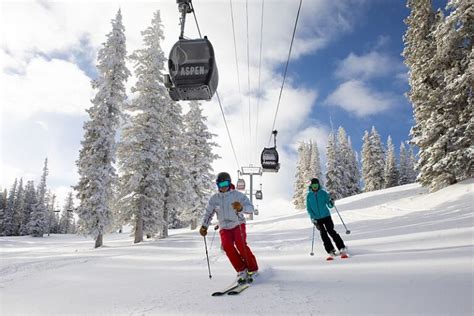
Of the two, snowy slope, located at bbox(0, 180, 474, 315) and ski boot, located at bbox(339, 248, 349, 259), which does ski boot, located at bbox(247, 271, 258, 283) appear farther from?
ski boot, located at bbox(339, 248, 349, 259)

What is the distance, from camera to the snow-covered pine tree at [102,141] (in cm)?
2156

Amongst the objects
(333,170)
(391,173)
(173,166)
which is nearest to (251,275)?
(173,166)

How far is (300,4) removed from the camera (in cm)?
800

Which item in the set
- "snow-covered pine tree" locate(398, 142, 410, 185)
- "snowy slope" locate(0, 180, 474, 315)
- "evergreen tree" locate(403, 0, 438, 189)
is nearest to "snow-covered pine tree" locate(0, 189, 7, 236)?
"snowy slope" locate(0, 180, 474, 315)

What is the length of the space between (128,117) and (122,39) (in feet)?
19.9

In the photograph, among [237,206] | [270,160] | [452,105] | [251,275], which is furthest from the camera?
[270,160]

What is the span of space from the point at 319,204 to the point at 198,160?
82.3 ft

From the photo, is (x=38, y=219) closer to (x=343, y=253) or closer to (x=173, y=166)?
(x=173, y=166)

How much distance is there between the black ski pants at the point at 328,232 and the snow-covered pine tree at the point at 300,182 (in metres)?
54.7

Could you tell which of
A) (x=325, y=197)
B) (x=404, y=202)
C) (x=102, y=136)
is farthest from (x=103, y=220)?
(x=404, y=202)

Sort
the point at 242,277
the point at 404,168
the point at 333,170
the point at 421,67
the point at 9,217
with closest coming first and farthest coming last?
the point at 242,277
the point at 421,67
the point at 333,170
the point at 404,168
the point at 9,217

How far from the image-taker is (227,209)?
18.3 feet

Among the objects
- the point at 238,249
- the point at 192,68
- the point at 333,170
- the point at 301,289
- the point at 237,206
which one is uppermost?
the point at 333,170

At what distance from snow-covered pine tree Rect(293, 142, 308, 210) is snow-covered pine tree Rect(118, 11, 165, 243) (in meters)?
43.1
